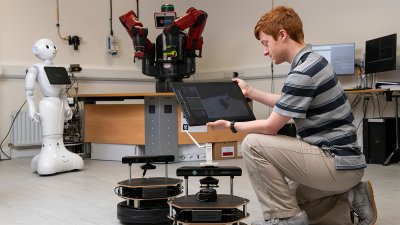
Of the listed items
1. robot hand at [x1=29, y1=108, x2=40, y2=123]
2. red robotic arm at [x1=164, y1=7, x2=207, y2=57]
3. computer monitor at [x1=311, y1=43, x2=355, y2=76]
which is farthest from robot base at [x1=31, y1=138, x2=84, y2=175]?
computer monitor at [x1=311, y1=43, x2=355, y2=76]

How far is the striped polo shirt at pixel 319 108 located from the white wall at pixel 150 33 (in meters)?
3.33

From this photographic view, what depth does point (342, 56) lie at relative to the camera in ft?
16.2

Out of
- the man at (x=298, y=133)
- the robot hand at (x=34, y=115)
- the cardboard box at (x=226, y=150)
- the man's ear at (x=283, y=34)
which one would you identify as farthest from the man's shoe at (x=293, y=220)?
the cardboard box at (x=226, y=150)

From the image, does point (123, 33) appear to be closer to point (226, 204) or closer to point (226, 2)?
point (226, 2)

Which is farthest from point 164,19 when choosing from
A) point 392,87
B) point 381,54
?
point 392,87

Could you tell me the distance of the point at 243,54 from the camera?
631cm

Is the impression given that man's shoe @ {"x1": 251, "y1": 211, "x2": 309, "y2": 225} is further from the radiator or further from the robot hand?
the radiator

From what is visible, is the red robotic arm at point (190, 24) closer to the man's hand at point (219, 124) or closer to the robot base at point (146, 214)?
the robot base at point (146, 214)

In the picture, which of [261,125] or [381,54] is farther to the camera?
[381,54]

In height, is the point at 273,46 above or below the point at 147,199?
above

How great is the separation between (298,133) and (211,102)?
16.2 inches

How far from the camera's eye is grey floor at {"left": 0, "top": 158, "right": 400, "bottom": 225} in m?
2.39

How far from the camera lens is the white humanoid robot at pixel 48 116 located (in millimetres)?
3889

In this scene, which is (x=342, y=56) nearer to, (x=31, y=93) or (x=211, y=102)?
(x=31, y=93)
